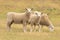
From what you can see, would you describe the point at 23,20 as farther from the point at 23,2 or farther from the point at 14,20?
the point at 23,2

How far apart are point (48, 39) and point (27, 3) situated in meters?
36.1

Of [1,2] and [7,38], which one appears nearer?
[7,38]

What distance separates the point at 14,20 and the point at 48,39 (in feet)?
19.8

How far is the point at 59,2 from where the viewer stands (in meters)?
53.5

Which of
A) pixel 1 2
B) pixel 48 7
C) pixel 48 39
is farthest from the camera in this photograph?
pixel 1 2

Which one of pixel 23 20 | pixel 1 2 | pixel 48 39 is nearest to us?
pixel 48 39

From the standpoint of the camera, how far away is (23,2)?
172 ft

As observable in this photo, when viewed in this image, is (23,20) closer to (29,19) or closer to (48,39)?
(29,19)

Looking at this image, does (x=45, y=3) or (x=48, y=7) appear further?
(x=45, y=3)

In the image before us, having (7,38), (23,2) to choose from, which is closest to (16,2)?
(23,2)

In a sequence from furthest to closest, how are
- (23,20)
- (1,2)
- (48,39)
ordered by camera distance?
(1,2) → (23,20) → (48,39)

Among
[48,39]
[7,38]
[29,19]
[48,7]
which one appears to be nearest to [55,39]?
[48,39]

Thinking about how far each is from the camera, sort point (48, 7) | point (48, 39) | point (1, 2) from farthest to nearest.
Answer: point (1, 2)
point (48, 7)
point (48, 39)

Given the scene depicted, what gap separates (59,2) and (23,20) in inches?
1295
